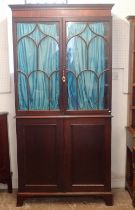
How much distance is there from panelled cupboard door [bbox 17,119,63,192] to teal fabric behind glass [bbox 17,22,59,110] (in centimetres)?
19

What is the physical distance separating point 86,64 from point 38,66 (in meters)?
0.47

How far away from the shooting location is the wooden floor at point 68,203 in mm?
2873

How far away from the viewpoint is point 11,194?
10.4 feet

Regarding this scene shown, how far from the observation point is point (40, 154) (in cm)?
285

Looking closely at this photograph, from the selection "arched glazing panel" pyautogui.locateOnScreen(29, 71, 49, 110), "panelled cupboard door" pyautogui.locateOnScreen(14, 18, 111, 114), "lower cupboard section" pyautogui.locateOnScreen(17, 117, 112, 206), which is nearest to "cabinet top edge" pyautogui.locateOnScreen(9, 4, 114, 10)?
"panelled cupboard door" pyautogui.locateOnScreen(14, 18, 111, 114)

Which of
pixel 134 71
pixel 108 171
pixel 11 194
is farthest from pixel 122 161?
pixel 11 194

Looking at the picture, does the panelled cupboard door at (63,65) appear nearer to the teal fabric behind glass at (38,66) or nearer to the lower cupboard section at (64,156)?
the teal fabric behind glass at (38,66)

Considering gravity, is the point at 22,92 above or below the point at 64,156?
above

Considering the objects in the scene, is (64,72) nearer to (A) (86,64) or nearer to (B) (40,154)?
(A) (86,64)

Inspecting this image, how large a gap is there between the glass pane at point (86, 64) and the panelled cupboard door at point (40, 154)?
0.34 m

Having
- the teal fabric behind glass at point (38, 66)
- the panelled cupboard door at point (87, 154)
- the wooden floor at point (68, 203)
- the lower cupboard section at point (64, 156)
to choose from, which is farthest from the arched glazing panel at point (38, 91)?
the wooden floor at point (68, 203)

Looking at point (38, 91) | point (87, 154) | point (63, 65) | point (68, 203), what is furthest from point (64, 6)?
point (68, 203)

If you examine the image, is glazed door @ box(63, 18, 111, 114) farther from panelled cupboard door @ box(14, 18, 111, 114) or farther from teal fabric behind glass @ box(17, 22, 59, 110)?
teal fabric behind glass @ box(17, 22, 59, 110)

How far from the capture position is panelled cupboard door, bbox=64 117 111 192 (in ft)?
9.18
